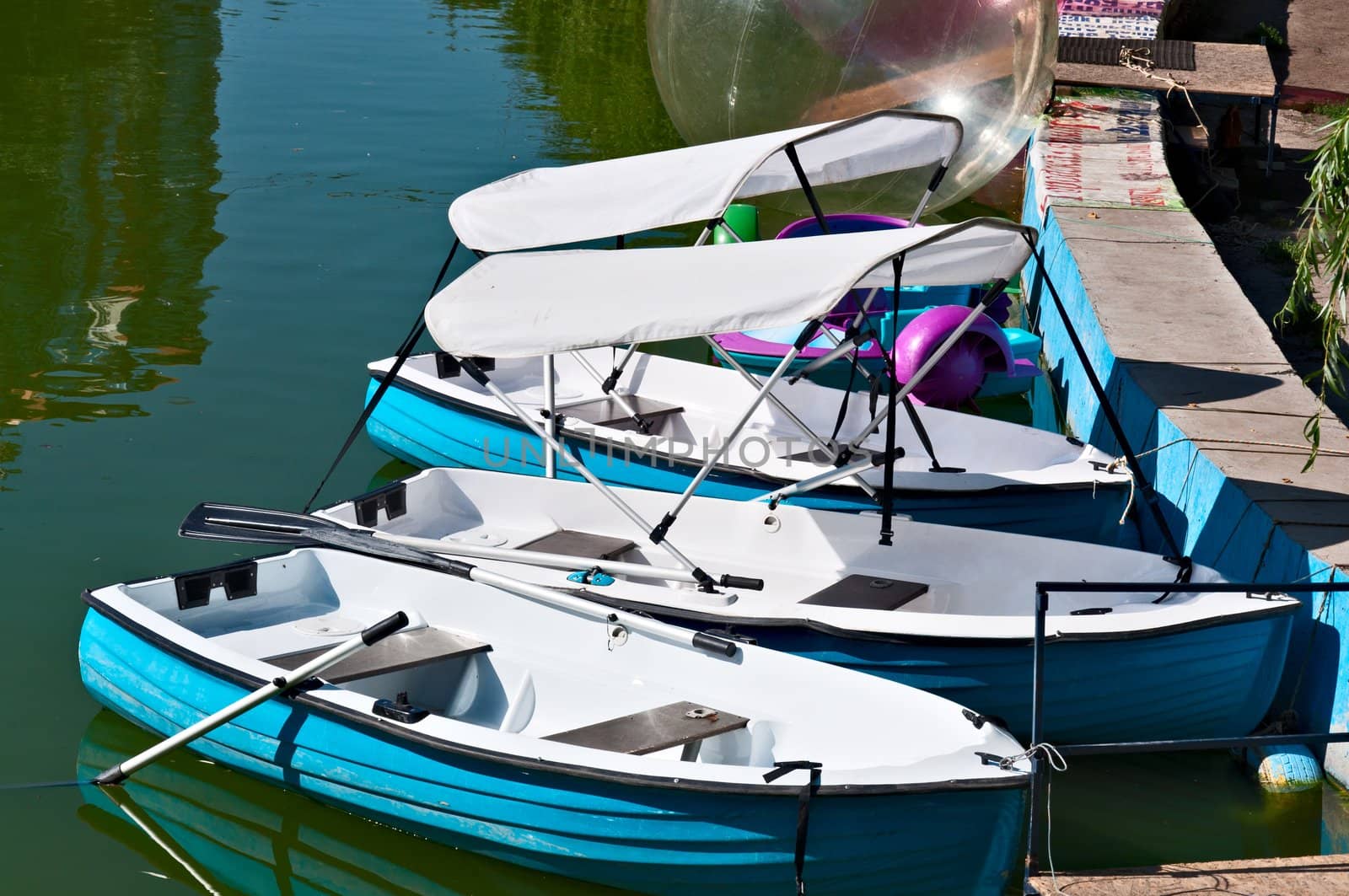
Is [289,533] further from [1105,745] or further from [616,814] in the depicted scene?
[1105,745]

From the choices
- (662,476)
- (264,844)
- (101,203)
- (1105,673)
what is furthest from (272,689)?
(101,203)

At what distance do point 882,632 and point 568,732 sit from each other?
164 centimetres

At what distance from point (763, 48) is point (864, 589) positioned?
24.5 feet

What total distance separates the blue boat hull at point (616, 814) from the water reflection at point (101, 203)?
5.18 m

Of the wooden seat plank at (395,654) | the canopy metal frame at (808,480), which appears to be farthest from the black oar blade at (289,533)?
the canopy metal frame at (808,480)

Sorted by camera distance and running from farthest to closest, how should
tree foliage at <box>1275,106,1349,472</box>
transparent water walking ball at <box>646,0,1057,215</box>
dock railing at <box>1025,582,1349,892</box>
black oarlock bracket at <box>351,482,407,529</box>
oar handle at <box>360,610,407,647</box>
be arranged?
1. transparent water walking ball at <box>646,0,1057,215</box>
2. black oarlock bracket at <box>351,482,407,529</box>
3. oar handle at <box>360,610,407,647</box>
4. tree foliage at <box>1275,106,1349,472</box>
5. dock railing at <box>1025,582,1349,892</box>

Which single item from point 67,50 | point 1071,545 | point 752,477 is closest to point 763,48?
point 752,477

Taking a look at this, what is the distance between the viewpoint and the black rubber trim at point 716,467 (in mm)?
9125

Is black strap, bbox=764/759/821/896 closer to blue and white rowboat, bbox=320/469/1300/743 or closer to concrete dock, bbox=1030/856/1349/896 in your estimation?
concrete dock, bbox=1030/856/1349/896

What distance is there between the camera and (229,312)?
1398cm

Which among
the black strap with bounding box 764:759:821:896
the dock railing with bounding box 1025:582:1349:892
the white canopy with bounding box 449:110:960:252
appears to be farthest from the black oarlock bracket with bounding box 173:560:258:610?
the dock railing with bounding box 1025:582:1349:892

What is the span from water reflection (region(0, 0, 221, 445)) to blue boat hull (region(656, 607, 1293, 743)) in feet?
23.0

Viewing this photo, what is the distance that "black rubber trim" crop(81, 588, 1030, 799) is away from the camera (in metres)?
5.77

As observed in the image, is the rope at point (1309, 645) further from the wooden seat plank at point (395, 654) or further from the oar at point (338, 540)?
the wooden seat plank at point (395, 654)
